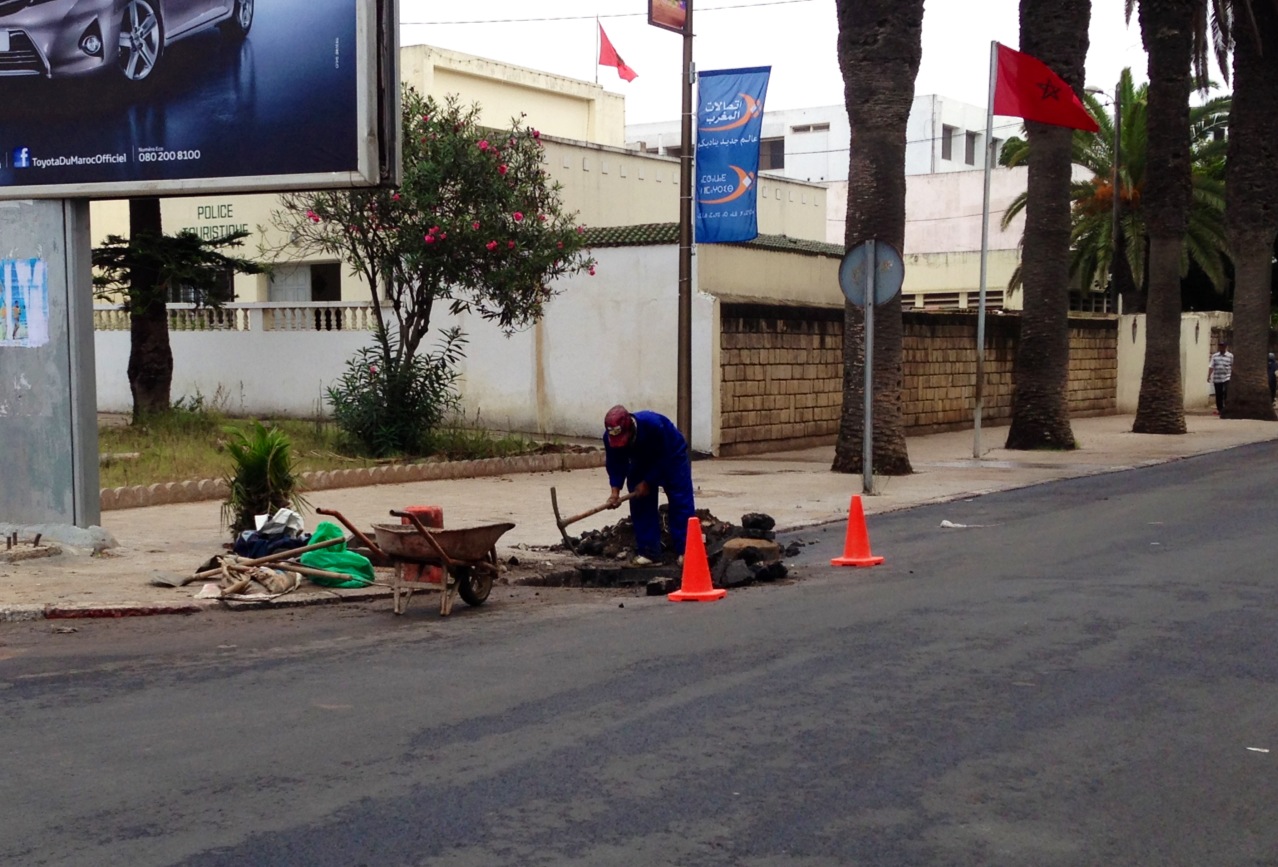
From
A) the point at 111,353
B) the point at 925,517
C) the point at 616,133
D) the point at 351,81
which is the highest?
the point at 616,133

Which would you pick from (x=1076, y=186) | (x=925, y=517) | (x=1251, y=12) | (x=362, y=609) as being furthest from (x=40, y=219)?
(x=1076, y=186)

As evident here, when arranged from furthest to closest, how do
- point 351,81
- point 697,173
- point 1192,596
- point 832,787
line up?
point 697,173
point 351,81
point 1192,596
point 832,787

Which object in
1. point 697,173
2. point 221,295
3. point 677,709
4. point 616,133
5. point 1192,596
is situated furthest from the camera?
point 616,133

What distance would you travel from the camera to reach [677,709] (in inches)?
259

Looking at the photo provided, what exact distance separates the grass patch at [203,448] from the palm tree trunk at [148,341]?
377 millimetres

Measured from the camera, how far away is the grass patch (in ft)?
54.3

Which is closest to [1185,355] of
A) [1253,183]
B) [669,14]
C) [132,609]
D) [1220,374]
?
[1220,374]

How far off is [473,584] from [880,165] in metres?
11.1

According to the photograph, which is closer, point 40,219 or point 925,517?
point 40,219

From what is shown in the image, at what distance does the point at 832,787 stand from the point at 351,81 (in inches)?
318

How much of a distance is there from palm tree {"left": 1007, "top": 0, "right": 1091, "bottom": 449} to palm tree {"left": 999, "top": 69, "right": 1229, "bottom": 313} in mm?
16656

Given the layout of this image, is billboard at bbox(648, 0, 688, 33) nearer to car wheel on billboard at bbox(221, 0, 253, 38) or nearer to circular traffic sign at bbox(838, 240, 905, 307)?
circular traffic sign at bbox(838, 240, 905, 307)

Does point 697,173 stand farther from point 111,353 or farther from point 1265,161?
point 1265,161

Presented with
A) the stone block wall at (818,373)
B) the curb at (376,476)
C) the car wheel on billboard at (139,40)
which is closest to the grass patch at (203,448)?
the curb at (376,476)
